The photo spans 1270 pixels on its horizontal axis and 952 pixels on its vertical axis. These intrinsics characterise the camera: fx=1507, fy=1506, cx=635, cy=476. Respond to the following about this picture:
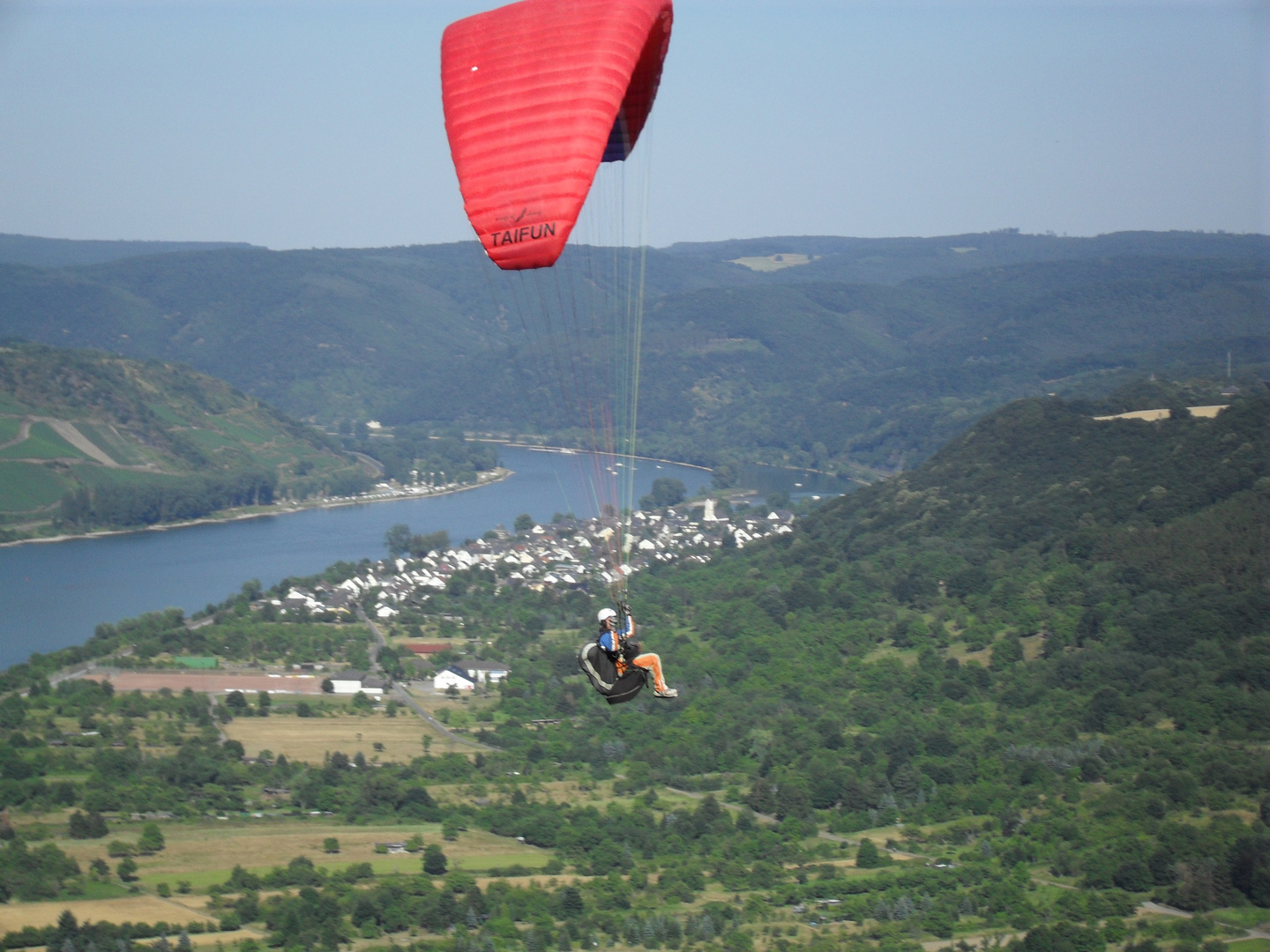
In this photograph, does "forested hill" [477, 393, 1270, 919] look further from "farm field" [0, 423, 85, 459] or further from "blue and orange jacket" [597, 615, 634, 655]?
"farm field" [0, 423, 85, 459]

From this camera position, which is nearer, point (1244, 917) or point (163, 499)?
point (1244, 917)

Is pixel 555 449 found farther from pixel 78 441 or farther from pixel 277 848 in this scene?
pixel 277 848

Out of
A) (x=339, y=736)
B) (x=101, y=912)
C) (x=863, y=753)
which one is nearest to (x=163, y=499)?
(x=339, y=736)

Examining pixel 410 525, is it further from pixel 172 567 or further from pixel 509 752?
pixel 509 752

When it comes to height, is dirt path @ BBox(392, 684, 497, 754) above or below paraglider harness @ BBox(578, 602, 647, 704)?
below

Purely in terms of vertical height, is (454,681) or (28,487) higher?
(28,487)

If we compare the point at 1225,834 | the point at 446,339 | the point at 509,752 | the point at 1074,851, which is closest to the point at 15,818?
the point at 509,752

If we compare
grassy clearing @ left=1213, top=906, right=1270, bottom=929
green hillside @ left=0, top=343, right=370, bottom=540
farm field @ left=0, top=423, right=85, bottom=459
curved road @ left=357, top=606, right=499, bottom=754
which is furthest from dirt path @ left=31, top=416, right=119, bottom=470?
grassy clearing @ left=1213, top=906, right=1270, bottom=929
